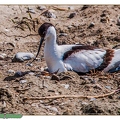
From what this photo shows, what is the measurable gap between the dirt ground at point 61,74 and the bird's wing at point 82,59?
0.48ft

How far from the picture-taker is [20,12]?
39.9ft

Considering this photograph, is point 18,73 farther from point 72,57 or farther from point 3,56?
point 3,56

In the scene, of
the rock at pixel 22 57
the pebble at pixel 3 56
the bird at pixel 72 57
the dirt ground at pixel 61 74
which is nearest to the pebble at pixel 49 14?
the dirt ground at pixel 61 74

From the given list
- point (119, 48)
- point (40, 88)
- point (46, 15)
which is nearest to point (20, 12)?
point (46, 15)

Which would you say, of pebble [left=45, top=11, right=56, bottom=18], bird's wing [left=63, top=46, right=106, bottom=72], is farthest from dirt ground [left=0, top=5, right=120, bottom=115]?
bird's wing [left=63, top=46, right=106, bottom=72]

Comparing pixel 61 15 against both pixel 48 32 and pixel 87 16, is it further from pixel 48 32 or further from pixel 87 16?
pixel 48 32

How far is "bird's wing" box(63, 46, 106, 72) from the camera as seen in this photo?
9375mm

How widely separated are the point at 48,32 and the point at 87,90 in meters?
1.21

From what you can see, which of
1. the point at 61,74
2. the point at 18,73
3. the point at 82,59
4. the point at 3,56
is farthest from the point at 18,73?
the point at 3,56

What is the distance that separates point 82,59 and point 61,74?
515 millimetres

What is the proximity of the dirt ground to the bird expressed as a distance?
0.15m

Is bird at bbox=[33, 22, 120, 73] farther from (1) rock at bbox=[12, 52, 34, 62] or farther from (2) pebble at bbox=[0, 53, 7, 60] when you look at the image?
(2) pebble at bbox=[0, 53, 7, 60]

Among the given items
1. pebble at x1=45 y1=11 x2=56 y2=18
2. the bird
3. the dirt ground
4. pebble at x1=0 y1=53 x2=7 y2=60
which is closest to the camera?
the dirt ground

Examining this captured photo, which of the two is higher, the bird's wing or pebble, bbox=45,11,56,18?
pebble, bbox=45,11,56,18
